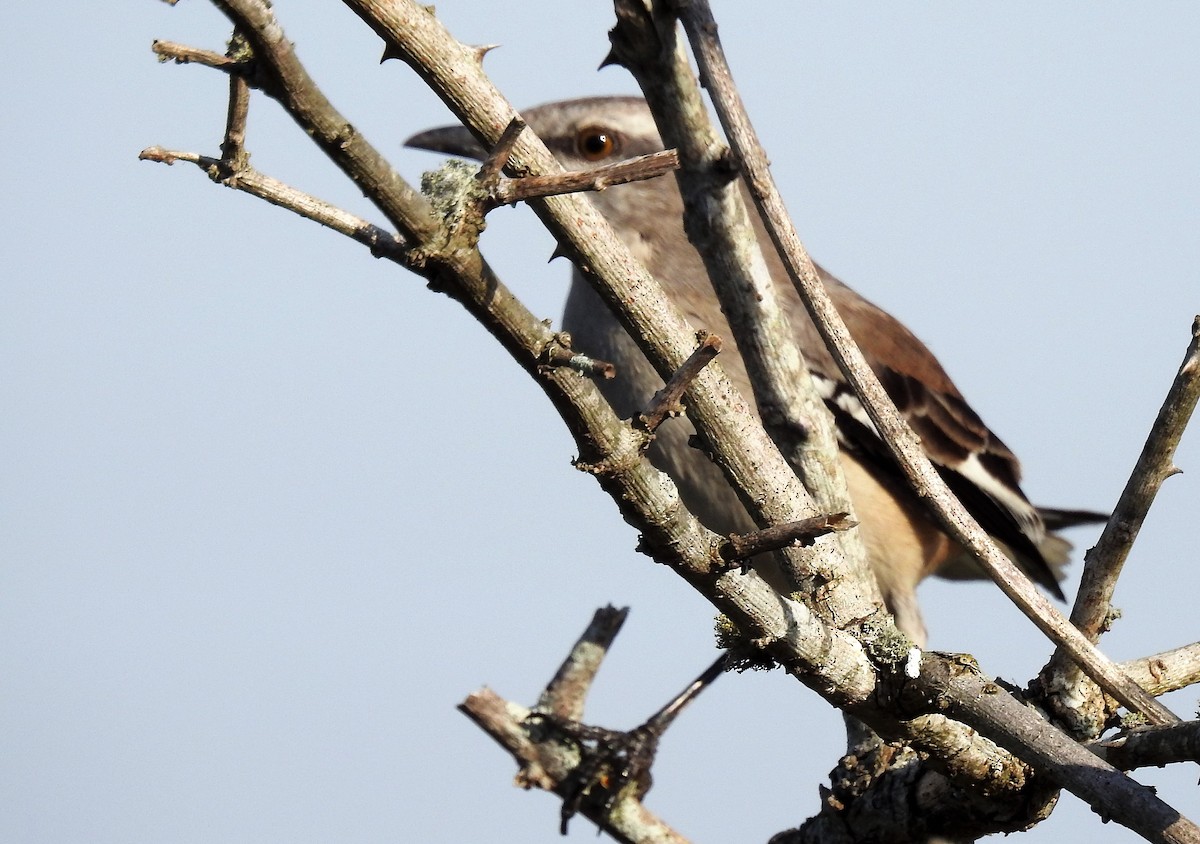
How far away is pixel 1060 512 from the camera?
8828 millimetres

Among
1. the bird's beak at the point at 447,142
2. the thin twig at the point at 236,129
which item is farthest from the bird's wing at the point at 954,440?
the thin twig at the point at 236,129

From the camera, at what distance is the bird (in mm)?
6531

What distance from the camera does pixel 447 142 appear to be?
7414 mm

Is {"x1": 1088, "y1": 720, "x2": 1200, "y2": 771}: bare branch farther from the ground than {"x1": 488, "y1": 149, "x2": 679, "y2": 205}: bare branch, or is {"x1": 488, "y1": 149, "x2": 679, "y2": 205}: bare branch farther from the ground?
{"x1": 488, "y1": 149, "x2": 679, "y2": 205}: bare branch

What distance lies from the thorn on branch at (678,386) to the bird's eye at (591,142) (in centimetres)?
434

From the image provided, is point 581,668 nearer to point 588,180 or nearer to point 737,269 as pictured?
point 737,269

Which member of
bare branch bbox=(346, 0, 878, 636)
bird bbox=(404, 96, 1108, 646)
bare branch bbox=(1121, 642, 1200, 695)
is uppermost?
bird bbox=(404, 96, 1108, 646)

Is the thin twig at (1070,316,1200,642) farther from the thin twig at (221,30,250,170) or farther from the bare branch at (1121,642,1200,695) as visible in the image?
the thin twig at (221,30,250,170)

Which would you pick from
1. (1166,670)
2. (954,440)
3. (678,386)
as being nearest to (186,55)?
(678,386)

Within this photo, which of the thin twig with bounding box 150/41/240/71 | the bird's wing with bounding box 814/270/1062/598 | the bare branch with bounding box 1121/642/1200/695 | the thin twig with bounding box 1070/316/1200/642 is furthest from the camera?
the bird's wing with bounding box 814/270/1062/598

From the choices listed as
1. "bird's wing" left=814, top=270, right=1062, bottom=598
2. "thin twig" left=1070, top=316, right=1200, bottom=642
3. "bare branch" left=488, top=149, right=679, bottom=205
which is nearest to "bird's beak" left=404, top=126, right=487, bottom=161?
"bird's wing" left=814, top=270, right=1062, bottom=598

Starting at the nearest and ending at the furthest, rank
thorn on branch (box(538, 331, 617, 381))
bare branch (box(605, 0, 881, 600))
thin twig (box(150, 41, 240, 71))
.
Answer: thin twig (box(150, 41, 240, 71))
thorn on branch (box(538, 331, 617, 381))
bare branch (box(605, 0, 881, 600))

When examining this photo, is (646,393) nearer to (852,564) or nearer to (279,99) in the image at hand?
(852,564)

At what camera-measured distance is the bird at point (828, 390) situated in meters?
6.53
